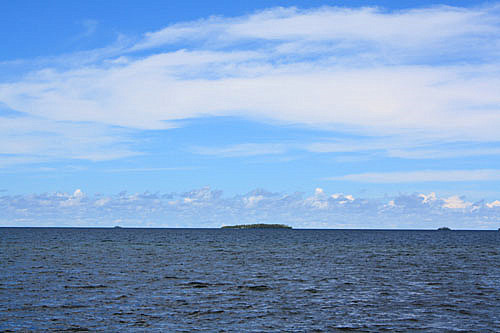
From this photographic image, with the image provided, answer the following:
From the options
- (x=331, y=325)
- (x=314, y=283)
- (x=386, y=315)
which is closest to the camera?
(x=331, y=325)

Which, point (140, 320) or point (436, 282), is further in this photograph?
point (436, 282)

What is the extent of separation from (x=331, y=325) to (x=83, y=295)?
20144mm

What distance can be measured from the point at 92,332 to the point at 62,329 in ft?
6.41

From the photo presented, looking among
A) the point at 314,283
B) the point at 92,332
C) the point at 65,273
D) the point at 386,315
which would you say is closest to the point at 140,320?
the point at 92,332

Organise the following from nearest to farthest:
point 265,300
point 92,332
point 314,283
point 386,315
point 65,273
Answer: point 92,332 → point 386,315 → point 265,300 → point 314,283 → point 65,273

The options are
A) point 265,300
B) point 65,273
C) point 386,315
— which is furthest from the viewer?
point 65,273

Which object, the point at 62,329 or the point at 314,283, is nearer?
the point at 62,329

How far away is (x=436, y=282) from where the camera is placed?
50.1 m

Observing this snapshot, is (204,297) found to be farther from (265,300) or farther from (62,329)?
(62,329)

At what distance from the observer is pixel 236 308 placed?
35.0 m

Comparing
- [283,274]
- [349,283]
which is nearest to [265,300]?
[349,283]

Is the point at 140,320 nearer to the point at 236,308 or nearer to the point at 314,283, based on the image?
the point at 236,308

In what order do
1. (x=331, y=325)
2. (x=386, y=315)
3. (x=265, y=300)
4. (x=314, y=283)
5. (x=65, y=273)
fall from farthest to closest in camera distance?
(x=65, y=273) < (x=314, y=283) < (x=265, y=300) < (x=386, y=315) < (x=331, y=325)

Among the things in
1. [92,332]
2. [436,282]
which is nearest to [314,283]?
[436,282]
